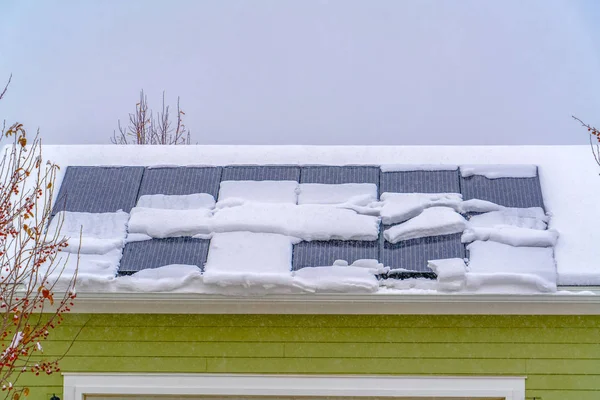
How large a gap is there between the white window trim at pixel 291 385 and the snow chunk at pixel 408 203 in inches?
45.3

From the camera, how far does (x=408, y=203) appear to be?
5.77 m

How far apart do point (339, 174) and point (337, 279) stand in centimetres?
123

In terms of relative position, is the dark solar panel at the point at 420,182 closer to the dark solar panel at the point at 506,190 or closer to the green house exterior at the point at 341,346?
the dark solar panel at the point at 506,190

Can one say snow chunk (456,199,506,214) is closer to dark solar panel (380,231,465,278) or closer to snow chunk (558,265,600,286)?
dark solar panel (380,231,465,278)

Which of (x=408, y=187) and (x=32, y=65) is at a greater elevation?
(x=32, y=65)

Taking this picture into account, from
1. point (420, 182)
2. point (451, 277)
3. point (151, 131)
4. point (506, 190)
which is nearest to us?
point (451, 277)

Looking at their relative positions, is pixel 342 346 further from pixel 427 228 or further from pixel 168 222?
pixel 168 222

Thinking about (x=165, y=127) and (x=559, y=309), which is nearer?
(x=559, y=309)

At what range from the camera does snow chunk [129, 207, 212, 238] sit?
18.4 feet

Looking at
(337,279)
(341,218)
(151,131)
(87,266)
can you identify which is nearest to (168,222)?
(87,266)

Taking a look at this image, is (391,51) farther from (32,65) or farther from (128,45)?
(32,65)

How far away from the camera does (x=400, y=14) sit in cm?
3928

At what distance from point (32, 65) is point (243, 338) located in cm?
3050

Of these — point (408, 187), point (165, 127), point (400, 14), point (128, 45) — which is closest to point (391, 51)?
point (400, 14)
